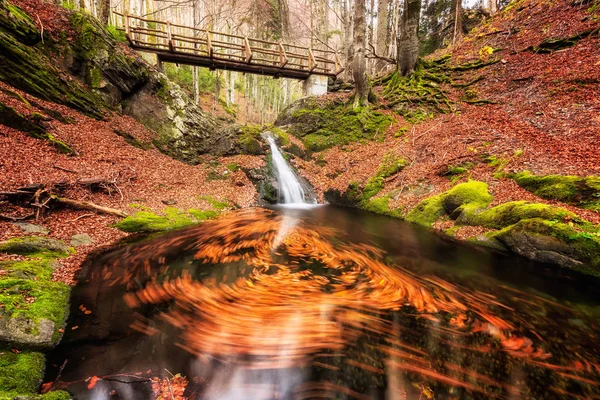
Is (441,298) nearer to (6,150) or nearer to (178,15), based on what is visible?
(6,150)

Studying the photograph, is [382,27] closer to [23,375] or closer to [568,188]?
[568,188]

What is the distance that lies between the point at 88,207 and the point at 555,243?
11063 mm

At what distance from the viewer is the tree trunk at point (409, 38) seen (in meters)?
14.1

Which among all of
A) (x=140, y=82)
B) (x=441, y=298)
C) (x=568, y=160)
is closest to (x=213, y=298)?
(x=441, y=298)

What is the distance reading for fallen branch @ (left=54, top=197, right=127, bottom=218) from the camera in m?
6.29

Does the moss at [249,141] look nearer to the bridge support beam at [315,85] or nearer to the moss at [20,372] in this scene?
the bridge support beam at [315,85]

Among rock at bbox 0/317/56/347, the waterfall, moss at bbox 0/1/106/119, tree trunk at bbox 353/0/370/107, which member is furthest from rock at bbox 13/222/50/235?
tree trunk at bbox 353/0/370/107

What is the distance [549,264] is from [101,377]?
8.17 meters

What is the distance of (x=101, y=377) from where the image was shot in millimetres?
2609

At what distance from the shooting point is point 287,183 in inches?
539

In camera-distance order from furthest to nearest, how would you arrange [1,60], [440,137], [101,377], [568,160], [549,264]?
[440,137], [1,60], [568,160], [549,264], [101,377]

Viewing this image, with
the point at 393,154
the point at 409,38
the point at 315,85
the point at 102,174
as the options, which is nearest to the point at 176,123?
the point at 102,174

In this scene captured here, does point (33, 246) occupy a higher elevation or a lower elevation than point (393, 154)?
lower

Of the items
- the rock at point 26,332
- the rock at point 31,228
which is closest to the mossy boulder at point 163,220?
the rock at point 31,228
